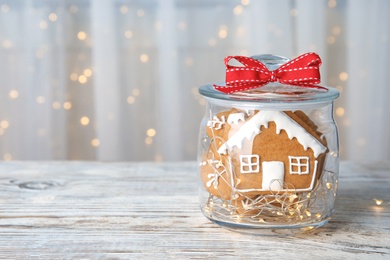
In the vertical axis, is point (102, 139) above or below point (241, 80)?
below

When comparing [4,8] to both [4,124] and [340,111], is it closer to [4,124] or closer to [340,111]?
[4,124]

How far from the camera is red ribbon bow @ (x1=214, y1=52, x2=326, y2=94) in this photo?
905 millimetres

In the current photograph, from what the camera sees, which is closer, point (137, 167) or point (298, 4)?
point (137, 167)

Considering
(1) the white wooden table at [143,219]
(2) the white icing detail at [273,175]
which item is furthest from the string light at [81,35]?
(2) the white icing detail at [273,175]

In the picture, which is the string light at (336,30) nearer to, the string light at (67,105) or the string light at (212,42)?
the string light at (212,42)

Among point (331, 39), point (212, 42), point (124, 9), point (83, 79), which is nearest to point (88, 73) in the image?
point (83, 79)

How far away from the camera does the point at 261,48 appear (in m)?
2.25

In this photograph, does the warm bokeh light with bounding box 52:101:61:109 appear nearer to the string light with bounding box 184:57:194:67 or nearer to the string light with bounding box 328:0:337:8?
the string light with bounding box 184:57:194:67

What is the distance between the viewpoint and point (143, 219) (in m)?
0.97

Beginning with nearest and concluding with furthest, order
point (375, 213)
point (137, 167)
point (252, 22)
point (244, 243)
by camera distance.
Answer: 1. point (244, 243)
2. point (375, 213)
3. point (137, 167)
4. point (252, 22)

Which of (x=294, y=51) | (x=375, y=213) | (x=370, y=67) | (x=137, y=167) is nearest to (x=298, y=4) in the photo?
(x=294, y=51)

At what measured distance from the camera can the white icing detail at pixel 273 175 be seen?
873mm

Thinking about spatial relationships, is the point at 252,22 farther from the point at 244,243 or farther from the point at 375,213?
the point at 244,243

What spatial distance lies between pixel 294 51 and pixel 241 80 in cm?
145
